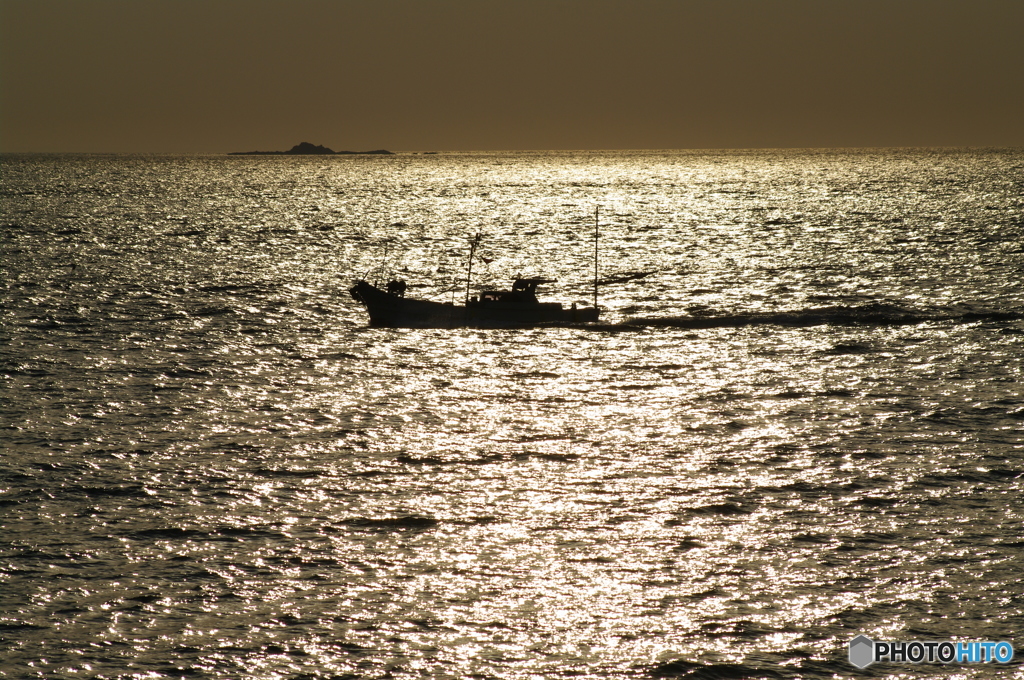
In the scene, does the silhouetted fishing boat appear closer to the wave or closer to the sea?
the sea

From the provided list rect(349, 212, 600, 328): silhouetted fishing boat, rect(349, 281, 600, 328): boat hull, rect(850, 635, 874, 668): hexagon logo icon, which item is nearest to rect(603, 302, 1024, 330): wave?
rect(349, 212, 600, 328): silhouetted fishing boat

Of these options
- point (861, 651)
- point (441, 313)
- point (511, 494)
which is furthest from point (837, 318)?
point (861, 651)

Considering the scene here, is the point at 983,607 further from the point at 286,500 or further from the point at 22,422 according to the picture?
the point at 22,422

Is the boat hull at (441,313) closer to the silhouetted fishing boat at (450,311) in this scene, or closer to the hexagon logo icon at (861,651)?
the silhouetted fishing boat at (450,311)

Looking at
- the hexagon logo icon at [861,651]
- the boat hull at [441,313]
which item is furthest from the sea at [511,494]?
the boat hull at [441,313]

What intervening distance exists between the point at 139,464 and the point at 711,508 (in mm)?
23226

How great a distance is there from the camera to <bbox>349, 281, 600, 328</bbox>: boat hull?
249 ft

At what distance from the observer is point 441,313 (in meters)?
76.1

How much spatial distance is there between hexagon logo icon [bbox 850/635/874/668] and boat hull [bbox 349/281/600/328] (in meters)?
52.5

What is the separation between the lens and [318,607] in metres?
27.0

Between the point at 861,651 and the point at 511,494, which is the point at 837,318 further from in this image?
the point at 861,651

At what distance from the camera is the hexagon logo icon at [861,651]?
24.3m

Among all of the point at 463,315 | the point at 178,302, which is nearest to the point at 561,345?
the point at 463,315

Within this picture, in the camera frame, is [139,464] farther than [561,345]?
No
